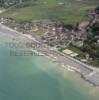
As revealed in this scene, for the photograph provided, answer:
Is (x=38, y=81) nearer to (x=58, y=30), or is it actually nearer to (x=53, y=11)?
(x=58, y=30)

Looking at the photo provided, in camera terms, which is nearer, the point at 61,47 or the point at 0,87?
the point at 0,87

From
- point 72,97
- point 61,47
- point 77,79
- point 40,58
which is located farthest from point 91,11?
point 72,97

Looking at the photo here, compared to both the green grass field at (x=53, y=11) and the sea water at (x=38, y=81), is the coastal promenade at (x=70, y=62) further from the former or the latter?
the green grass field at (x=53, y=11)

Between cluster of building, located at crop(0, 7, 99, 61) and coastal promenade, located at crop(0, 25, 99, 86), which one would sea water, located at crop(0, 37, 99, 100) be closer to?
coastal promenade, located at crop(0, 25, 99, 86)

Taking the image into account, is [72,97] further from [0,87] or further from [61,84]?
[0,87]

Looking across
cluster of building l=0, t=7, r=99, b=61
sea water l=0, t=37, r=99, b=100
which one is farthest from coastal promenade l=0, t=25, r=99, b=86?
cluster of building l=0, t=7, r=99, b=61

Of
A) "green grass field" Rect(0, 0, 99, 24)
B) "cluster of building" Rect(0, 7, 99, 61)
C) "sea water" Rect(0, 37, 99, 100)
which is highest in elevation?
"green grass field" Rect(0, 0, 99, 24)
